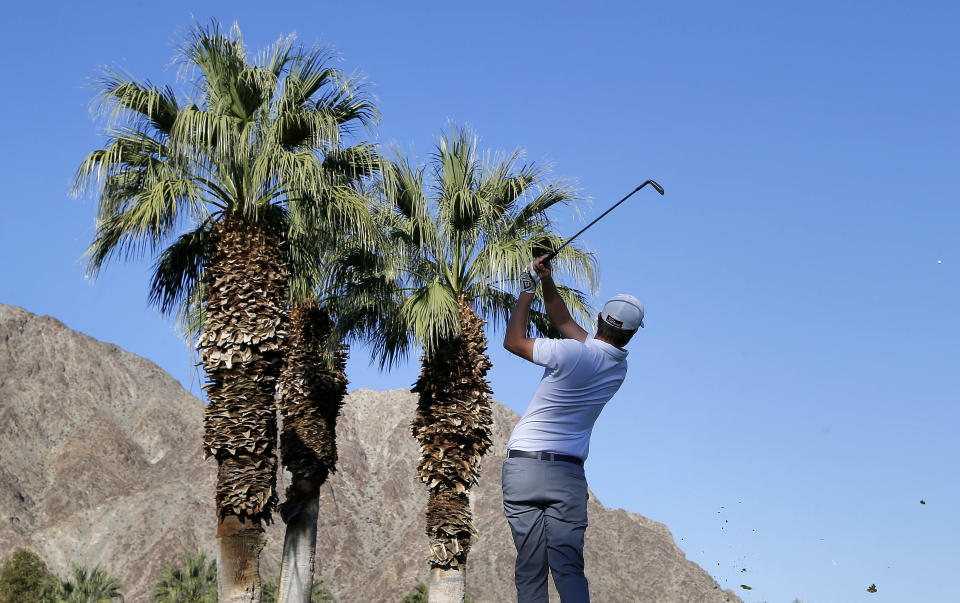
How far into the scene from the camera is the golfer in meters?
4.88

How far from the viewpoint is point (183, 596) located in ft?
205

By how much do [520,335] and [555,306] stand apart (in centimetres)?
24

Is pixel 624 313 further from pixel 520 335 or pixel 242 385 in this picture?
pixel 242 385

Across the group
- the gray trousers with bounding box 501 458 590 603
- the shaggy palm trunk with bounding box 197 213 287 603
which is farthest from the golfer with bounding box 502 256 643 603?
the shaggy palm trunk with bounding box 197 213 287 603

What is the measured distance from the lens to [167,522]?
158250mm

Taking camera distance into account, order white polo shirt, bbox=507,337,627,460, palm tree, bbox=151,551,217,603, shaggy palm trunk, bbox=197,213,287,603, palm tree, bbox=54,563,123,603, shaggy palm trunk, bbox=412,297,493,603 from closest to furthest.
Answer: white polo shirt, bbox=507,337,627,460
shaggy palm trunk, bbox=197,213,287,603
shaggy palm trunk, bbox=412,297,493,603
palm tree, bbox=151,551,217,603
palm tree, bbox=54,563,123,603

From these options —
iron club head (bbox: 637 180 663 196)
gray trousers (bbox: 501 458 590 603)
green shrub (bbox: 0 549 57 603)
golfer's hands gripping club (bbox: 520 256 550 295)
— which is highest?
green shrub (bbox: 0 549 57 603)

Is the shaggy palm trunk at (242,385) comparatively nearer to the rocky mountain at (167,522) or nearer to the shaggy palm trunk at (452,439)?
the shaggy palm trunk at (452,439)

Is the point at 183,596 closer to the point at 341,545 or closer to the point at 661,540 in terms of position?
the point at 341,545

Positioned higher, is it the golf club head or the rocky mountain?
the rocky mountain

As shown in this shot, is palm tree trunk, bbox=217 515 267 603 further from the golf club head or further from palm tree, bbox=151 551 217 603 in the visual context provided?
palm tree, bbox=151 551 217 603

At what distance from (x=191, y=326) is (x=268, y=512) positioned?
4.70 metres

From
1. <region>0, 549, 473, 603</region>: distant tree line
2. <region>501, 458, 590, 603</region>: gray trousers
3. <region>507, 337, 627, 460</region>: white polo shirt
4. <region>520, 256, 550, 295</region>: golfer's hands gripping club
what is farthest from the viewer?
<region>0, 549, 473, 603</region>: distant tree line

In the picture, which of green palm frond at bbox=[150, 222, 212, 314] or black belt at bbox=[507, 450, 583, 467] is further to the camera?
green palm frond at bbox=[150, 222, 212, 314]
